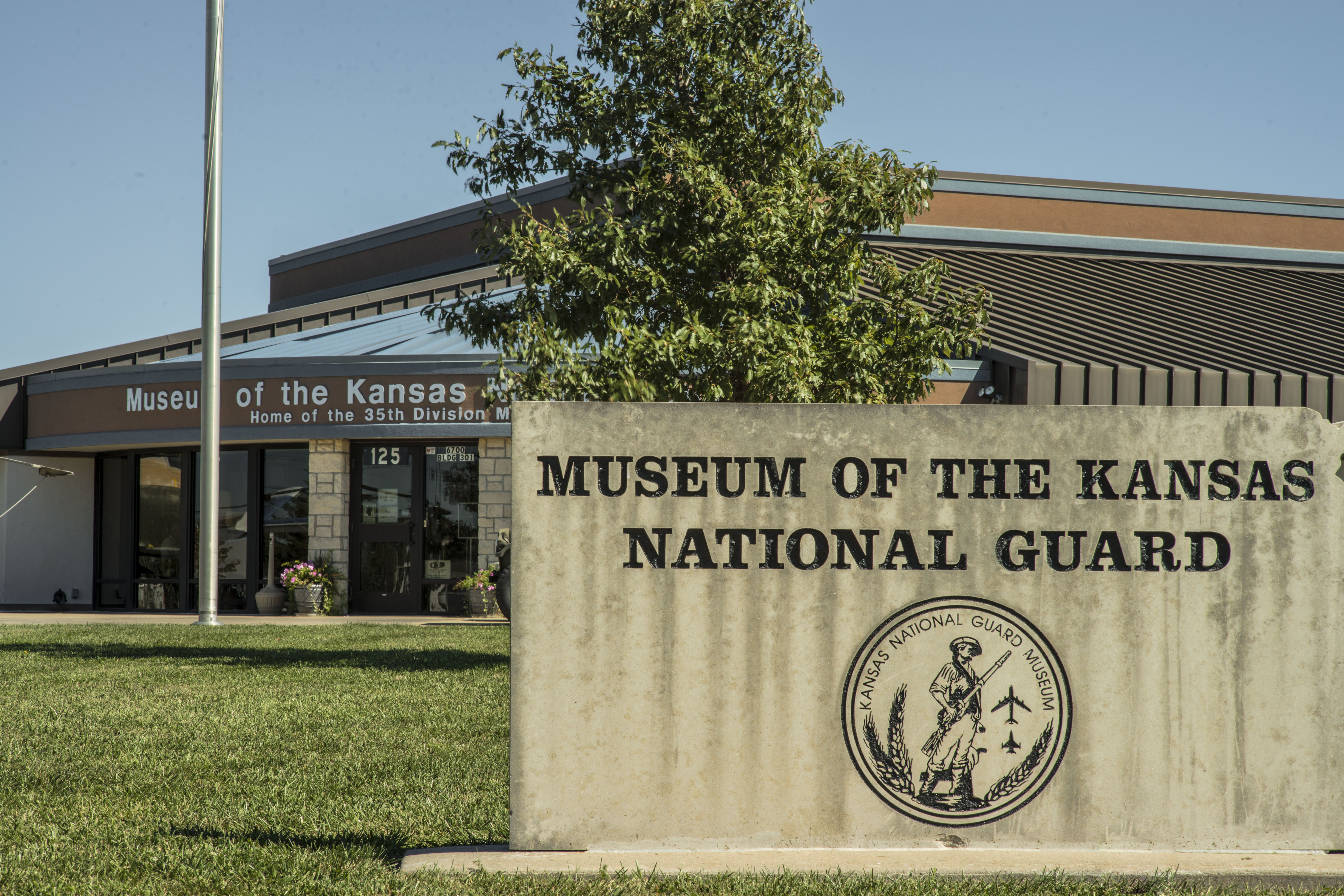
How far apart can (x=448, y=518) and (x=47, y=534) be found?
8.70 meters

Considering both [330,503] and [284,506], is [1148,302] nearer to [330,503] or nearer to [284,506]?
[330,503]

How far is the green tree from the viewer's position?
9.09 m

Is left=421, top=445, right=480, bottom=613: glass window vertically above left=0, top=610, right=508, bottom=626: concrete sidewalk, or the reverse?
left=421, top=445, right=480, bottom=613: glass window

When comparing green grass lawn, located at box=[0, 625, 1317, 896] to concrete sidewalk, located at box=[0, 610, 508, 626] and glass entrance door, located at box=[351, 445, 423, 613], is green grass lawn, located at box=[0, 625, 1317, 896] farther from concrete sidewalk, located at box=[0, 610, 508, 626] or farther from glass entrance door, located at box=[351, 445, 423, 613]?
glass entrance door, located at box=[351, 445, 423, 613]

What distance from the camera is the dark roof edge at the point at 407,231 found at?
86.0 feet

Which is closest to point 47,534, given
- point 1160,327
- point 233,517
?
point 233,517

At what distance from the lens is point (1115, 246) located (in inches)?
783

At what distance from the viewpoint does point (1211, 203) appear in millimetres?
20844

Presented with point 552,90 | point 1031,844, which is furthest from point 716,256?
point 1031,844

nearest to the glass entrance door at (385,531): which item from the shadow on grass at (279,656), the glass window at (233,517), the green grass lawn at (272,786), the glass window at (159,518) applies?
the glass window at (233,517)

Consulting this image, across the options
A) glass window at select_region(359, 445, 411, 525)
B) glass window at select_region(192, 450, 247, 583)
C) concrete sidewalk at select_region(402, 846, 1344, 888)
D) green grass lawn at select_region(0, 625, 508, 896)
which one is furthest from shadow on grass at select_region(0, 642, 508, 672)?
glass window at select_region(192, 450, 247, 583)

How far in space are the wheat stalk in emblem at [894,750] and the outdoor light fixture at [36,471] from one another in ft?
61.1

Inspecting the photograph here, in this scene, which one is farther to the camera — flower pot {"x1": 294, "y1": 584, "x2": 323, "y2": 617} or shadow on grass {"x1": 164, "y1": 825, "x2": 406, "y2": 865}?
flower pot {"x1": 294, "y1": 584, "x2": 323, "y2": 617}

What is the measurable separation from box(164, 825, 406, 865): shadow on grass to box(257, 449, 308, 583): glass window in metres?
16.5
